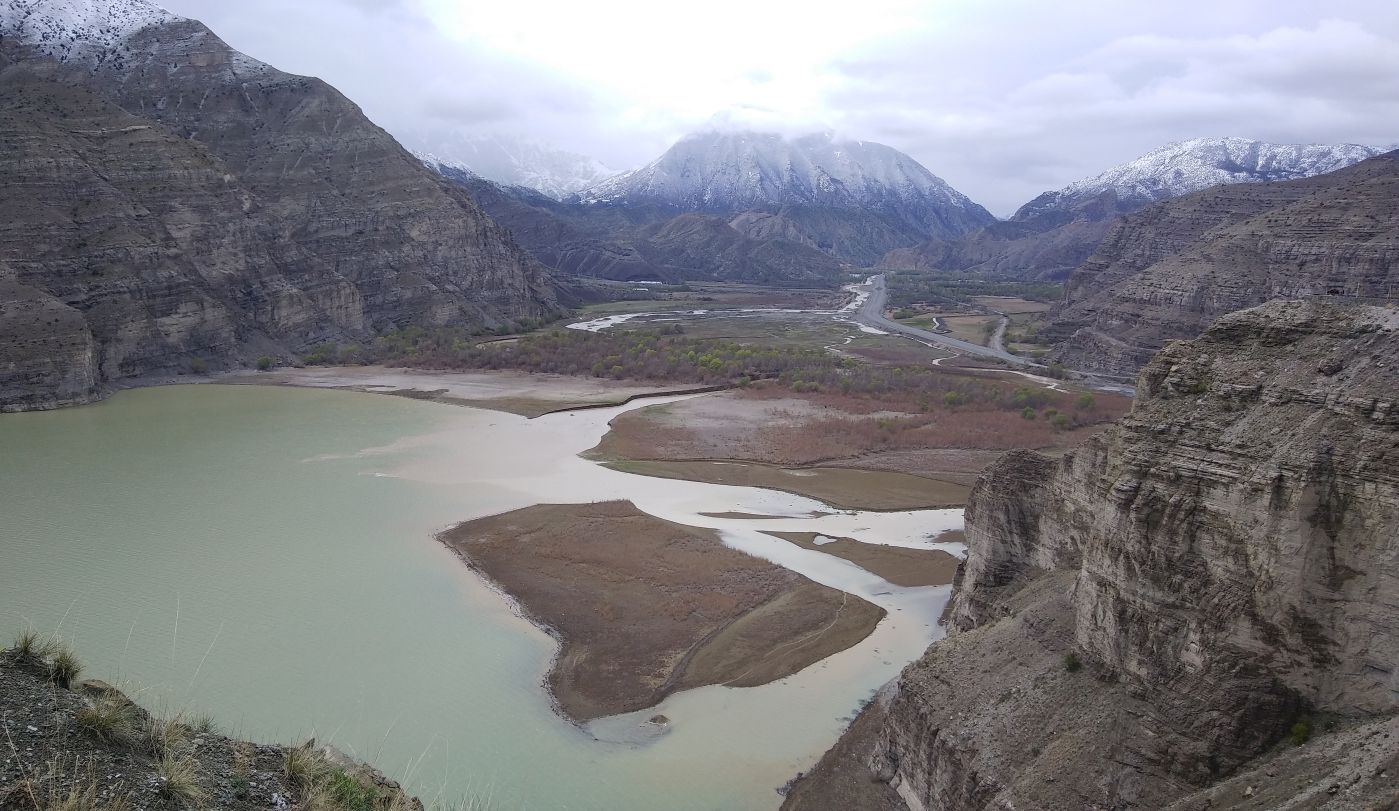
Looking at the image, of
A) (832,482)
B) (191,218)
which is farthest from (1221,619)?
(191,218)

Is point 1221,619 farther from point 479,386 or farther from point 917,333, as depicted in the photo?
point 917,333

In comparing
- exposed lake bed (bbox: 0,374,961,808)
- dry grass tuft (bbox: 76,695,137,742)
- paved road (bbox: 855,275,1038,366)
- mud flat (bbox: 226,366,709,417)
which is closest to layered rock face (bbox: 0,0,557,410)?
mud flat (bbox: 226,366,709,417)

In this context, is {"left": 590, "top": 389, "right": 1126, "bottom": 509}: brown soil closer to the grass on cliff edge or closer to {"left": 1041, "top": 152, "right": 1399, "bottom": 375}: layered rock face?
{"left": 1041, "top": 152, "right": 1399, "bottom": 375}: layered rock face

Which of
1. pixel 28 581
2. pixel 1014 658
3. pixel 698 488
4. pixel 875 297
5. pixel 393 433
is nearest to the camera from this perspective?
pixel 1014 658

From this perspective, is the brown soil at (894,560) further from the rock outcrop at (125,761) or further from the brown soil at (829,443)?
the rock outcrop at (125,761)

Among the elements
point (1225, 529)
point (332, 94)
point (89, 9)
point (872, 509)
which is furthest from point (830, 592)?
point (89, 9)

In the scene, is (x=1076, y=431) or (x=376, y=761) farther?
(x=1076, y=431)

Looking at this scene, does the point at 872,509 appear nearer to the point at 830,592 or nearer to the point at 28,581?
the point at 830,592
